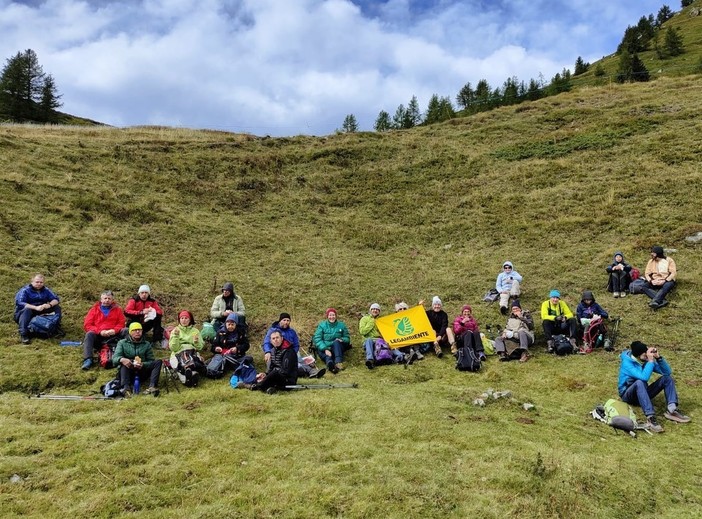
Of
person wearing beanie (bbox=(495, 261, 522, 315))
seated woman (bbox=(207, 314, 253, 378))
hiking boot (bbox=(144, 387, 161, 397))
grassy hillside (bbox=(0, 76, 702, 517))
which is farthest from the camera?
person wearing beanie (bbox=(495, 261, 522, 315))

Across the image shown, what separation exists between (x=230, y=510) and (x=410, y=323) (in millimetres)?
9122

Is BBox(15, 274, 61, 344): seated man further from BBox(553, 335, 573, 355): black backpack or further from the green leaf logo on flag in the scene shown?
BBox(553, 335, 573, 355): black backpack

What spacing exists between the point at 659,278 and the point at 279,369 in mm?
12392

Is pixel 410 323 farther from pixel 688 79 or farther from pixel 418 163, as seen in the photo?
pixel 688 79

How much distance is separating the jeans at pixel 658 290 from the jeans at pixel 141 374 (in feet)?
46.9

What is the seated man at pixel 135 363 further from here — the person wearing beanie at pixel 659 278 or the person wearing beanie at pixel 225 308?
the person wearing beanie at pixel 659 278

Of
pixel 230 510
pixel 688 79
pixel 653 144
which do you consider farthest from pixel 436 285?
pixel 688 79

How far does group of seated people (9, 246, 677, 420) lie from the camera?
10.8 meters

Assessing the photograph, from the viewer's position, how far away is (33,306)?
491 inches

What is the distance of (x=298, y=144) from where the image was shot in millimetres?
38812

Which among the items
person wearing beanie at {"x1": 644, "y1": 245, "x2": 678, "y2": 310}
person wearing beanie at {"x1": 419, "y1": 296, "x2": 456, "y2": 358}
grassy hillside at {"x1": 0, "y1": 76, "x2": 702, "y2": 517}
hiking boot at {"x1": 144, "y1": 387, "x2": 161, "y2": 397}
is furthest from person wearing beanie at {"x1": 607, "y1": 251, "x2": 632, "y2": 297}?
hiking boot at {"x1": 144, "y1": 387, "x2": 161, "y2": 397}

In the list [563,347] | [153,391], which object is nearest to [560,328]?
[563,347]

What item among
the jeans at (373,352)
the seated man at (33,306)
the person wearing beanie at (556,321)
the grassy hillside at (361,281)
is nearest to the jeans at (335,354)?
the grassy hillside at (361,281)

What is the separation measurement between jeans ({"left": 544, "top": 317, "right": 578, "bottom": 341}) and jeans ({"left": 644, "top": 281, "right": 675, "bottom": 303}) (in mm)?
3267
